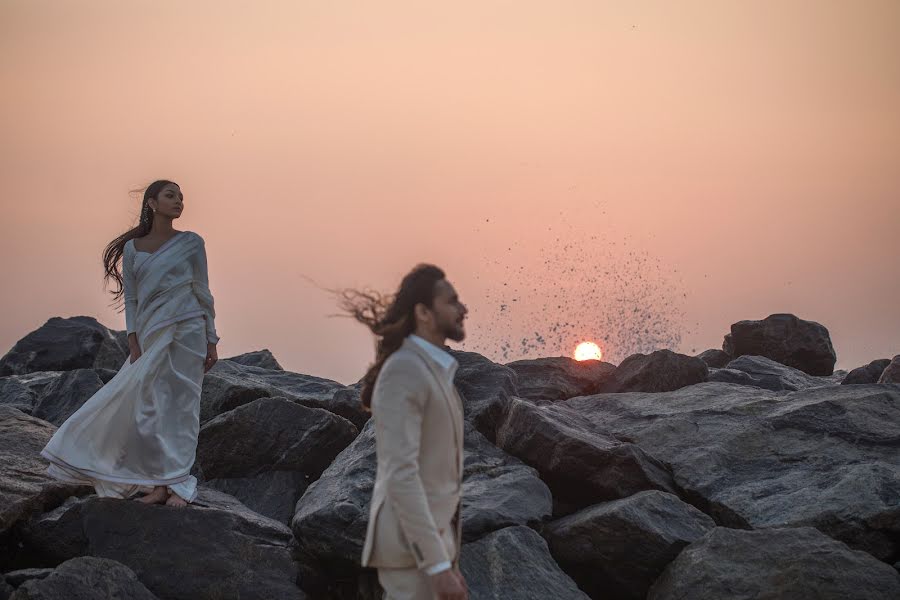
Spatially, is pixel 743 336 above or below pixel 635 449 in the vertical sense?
above

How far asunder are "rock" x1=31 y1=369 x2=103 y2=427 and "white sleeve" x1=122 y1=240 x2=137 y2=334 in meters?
4.26

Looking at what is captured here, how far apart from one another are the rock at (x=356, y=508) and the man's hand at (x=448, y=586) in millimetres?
4127

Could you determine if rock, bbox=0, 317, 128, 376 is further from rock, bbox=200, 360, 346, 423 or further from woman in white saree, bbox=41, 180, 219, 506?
woman in white saree, bbox=41, 180, 219, 506

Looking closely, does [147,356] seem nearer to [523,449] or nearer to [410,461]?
[523,449]

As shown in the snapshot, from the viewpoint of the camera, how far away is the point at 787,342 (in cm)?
1745

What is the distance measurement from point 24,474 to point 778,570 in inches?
248

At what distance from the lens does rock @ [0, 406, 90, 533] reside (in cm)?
875

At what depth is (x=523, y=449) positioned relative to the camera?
993 cm

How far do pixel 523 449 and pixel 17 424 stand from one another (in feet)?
16.5

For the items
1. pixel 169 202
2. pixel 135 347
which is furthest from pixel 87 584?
pixel 169 202

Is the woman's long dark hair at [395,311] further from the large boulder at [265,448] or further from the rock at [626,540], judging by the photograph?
the large boulder at [265,448]

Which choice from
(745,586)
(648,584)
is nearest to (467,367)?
(648,584)

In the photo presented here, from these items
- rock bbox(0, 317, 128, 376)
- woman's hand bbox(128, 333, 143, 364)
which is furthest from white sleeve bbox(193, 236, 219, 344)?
rock bbox(0, 317, 128, 376)

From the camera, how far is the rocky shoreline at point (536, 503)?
7957 mm
